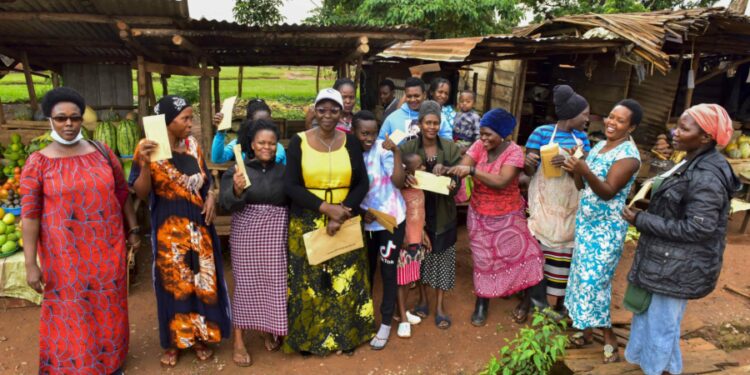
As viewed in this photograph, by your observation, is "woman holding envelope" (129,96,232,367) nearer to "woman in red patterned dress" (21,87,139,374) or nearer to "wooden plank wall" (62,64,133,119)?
"woman in red patterned dress" (21,87,139,374)

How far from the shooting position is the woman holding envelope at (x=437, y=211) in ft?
11.8

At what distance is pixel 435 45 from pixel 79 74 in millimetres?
5920

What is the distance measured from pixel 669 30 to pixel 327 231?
4.93m

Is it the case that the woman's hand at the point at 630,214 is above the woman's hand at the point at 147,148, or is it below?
below

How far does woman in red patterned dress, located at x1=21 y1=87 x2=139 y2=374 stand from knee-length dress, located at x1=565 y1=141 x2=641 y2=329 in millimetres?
3155

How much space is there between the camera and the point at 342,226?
10.5ft

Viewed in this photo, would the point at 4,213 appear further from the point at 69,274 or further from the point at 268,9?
the point at 268,9

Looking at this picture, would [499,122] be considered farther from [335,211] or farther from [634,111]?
[335,211]

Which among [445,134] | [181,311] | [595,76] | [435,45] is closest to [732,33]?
[595,76]

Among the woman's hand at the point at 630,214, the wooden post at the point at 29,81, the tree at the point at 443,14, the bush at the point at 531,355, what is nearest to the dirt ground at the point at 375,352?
the bush at the point at 531,355

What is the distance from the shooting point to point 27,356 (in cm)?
361

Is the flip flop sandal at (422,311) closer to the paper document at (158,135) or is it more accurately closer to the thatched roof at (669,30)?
the paper document at (158,135)

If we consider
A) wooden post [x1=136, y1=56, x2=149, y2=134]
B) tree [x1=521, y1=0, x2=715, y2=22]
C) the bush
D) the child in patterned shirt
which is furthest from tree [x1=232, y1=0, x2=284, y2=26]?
the bush

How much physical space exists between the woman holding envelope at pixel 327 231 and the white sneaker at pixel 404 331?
0.32 meters
